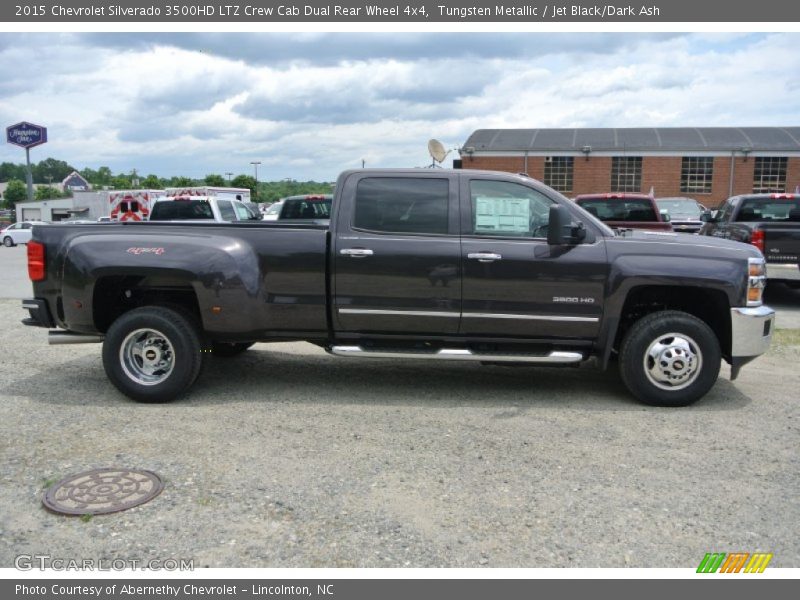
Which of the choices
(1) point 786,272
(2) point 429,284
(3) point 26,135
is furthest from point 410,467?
(3) point 26,135

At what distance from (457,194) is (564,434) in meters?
2.14

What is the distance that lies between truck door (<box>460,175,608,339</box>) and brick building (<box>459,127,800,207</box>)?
43638 mm

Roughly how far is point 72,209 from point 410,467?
63853 mm

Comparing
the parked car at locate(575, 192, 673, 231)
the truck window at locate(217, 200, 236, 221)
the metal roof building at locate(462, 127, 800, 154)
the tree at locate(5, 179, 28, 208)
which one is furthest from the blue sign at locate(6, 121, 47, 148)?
the tree at locate(5, 179, 28, 208)

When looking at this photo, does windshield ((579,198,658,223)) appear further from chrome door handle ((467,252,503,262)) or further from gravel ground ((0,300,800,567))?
chrome door handle ((467,252,503,262))

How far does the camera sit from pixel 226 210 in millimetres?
17250

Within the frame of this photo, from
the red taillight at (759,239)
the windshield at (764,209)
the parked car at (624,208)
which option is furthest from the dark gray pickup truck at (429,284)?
the parked car at (624,208)

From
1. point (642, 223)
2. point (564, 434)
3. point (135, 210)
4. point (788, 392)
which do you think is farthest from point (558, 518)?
point (135, 210)

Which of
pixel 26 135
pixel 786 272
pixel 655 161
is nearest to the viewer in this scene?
pixel 786 272

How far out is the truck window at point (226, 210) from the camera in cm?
1678

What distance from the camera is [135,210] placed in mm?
22750

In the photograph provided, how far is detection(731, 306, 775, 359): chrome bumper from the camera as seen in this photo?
18.8ft

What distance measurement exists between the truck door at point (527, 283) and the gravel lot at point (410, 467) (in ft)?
2.28

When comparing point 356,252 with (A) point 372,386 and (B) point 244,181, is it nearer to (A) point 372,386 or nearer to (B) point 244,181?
(A) point 372,386
